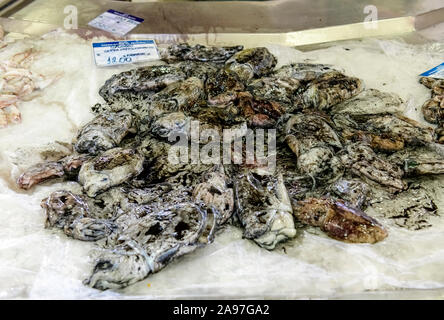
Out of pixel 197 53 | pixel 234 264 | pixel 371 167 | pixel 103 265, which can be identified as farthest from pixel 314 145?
pixel 197 53

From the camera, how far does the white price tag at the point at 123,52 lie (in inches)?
109

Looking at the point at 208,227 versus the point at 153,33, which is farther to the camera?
the point at 153,33

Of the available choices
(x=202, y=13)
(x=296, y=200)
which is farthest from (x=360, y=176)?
(x=202, y=13)

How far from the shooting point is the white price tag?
276 centimetres

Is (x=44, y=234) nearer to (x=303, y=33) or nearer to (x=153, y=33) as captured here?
(x=153, y=33)

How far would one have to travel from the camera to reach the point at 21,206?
1815 mm

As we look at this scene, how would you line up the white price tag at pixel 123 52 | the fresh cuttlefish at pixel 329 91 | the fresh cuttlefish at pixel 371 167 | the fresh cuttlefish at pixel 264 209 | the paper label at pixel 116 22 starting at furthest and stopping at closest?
the paper label at pixel 116 22
the white price tag at pixel 123 52
the fresh cuttlefish at pixel 329 91
the fresh cuttlefish at pixel 371 167
the fresh cuttlefish at pixel 264 209

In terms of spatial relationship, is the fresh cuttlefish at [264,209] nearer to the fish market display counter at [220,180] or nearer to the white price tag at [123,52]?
the fish market display counter at [220,180]

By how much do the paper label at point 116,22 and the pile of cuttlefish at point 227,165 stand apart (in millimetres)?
736

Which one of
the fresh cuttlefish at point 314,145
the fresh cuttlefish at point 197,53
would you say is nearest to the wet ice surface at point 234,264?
the fresh cuttlefish at point 314,145

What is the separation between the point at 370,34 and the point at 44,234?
273cm

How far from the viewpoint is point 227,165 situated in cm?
193

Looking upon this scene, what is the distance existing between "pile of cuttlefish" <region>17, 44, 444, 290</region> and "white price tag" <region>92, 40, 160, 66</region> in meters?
0.29
